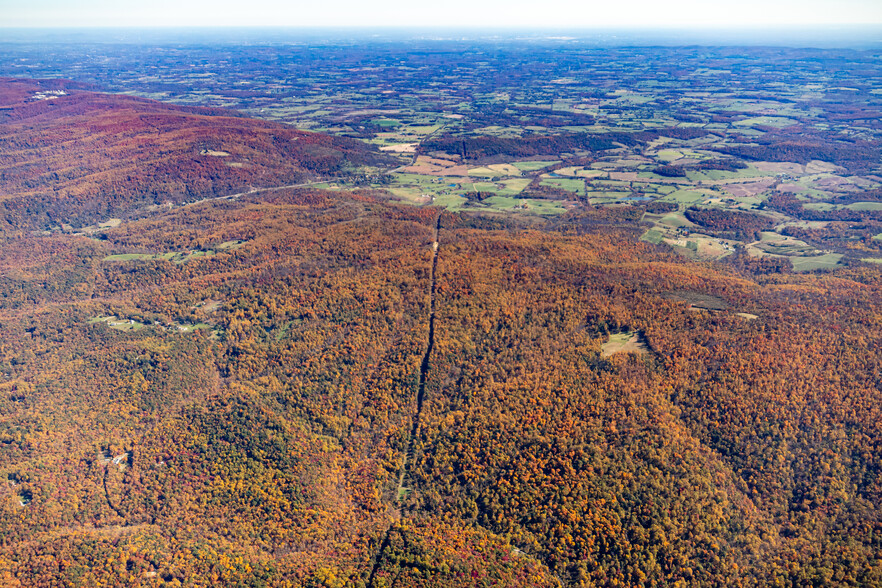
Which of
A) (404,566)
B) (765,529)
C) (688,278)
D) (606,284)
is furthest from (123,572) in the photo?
(688,278)

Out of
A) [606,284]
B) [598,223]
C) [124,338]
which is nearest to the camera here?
[124,338]

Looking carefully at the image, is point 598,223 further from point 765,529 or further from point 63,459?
point 63,459

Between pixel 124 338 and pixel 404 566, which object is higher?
pixel 124 338

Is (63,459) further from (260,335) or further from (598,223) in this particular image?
(598,223)

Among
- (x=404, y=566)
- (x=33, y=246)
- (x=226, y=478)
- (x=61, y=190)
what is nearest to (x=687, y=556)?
(x=404, y=566)

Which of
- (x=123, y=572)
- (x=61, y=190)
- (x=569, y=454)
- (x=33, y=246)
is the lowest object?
(x=123, y=572)

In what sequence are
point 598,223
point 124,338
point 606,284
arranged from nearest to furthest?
point 124,338, point 606,284, point 598,223

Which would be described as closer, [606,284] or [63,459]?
[63,459]
